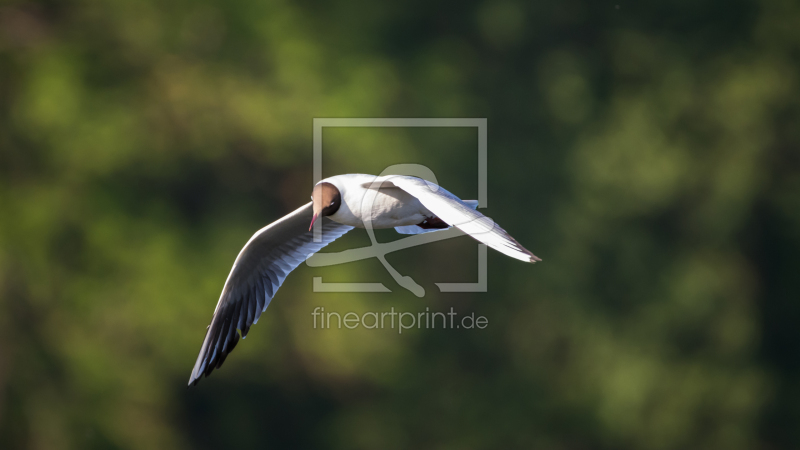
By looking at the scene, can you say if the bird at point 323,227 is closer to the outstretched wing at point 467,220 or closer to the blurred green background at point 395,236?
the outstretched wing at point 467,220

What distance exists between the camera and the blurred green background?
7691mm

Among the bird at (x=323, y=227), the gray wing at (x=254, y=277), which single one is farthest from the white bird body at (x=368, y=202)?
the gray wing at (x=254, y=277)

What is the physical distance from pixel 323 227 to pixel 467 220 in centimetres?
151

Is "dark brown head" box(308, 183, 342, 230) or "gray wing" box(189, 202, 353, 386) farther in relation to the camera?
"gray wing" box(189, 202, 353, 386)

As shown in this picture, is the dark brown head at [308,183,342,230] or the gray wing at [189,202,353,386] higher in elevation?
the dark brown head at [308,183,342,230]

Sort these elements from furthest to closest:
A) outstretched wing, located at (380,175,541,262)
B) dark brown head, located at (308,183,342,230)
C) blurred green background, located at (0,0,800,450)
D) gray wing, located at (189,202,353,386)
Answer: blurred green background, located at (0,0,800,450) → gray wing, located at (189,202,353,386) → dark brown head, located at (308,183,342,230) → outstretched wing, located at (380,175,541,262)

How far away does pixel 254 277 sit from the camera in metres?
3.99

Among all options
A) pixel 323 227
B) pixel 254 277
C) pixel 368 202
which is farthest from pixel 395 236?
pixel 368 202

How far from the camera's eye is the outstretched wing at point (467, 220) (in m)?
2.58

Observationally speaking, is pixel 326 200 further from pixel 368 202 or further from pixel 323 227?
pixel 323 227

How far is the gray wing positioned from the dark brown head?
0.34 metres

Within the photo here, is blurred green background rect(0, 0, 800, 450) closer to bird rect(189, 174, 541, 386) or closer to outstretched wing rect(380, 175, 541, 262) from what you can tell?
bird rect(189, 174, 541, 386)

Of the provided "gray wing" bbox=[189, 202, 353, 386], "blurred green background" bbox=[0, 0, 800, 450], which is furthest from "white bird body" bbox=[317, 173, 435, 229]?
"blurred green background" bbox=[0, 0, 800, 450]

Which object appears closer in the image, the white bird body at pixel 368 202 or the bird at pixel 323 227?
the bird at pixel 323 227
